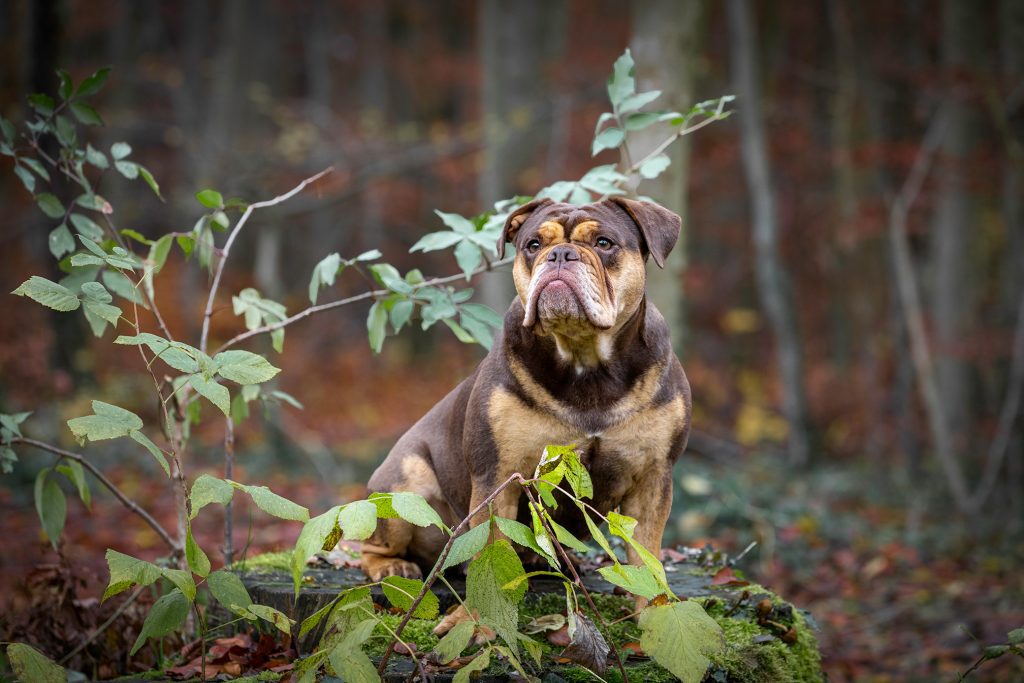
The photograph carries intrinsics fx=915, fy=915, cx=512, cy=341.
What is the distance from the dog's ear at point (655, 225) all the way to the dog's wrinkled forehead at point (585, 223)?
5cm

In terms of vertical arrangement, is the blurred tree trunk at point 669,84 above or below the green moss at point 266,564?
above

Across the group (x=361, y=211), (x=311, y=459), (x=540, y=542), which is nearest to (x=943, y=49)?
(x=311, y=459)

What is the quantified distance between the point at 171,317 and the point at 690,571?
756 inches

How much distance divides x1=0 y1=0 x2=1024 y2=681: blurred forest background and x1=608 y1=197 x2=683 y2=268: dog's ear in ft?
11.3

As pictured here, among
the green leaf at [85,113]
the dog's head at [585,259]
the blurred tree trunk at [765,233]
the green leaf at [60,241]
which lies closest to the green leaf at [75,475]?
the green leaf at [60,241]

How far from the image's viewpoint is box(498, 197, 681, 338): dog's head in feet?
11.7

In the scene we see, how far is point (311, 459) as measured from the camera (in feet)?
41.5

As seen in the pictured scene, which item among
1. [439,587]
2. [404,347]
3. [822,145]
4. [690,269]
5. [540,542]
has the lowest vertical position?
[404,347]

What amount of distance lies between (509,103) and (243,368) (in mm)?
12744

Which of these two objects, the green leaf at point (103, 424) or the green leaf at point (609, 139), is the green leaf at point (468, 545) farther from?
the green leaf at point (609, 139)

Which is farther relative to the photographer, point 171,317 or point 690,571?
point 171,317

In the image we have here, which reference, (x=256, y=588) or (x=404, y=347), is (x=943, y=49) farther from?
(x=404, y=347)

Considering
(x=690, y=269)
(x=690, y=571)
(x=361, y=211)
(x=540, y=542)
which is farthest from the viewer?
(x=361, y=211)

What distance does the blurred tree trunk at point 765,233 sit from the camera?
13273mm
